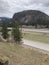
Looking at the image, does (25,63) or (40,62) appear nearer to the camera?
(25,63)

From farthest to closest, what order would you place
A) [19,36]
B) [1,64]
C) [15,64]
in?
[19,36], [15,64], [1,64]

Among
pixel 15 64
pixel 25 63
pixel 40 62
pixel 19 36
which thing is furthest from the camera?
pixel 19 36

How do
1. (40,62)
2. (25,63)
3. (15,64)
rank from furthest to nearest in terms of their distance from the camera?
(40,62) < (25,63) < (15,64)

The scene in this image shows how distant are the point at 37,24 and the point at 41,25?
351 centimetres

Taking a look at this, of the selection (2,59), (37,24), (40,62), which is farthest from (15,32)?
(37,24)

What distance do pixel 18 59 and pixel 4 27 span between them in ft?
120

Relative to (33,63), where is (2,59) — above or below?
above

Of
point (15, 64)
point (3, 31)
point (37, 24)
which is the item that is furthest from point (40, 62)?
point (37, 24)

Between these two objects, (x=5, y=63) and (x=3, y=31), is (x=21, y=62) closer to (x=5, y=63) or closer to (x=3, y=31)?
(x=5, y=63)

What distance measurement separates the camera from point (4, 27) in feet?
169

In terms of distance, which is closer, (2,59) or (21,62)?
(2,59)

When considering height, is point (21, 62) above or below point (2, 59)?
below

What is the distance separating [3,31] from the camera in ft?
165

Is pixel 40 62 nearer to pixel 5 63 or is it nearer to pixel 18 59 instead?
pixel 18 59
